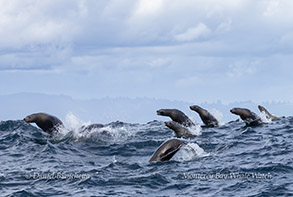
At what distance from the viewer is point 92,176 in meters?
16.8

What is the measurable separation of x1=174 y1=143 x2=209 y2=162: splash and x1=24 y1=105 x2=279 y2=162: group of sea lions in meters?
0.66

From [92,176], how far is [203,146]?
6.38 metres

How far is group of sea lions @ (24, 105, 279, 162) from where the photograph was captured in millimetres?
18297

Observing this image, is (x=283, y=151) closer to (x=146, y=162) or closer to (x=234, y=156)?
(x=234, y=156)

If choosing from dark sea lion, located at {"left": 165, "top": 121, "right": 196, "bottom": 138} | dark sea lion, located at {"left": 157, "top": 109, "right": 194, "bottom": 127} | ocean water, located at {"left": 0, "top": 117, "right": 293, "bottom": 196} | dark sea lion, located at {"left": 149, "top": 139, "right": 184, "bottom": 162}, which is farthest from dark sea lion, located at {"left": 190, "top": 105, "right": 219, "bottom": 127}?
dark sea lion, located at {"left": 149, "top": 139, "right": 184, "bottom": 162}

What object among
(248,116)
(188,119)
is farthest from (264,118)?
(188,119)

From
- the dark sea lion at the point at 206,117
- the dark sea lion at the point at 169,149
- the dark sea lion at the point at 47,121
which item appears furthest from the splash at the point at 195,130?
the dark sea lion at the point at 169,149

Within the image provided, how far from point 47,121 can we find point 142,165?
1022 centimetres

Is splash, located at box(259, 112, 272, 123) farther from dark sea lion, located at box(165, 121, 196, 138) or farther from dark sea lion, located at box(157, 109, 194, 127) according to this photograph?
dark sea lion, located at box(165, 121, 196, 138)

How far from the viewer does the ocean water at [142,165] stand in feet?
48.9

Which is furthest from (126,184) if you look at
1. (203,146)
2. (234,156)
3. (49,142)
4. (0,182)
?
(49,142)

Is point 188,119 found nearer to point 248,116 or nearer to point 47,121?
point 248,116

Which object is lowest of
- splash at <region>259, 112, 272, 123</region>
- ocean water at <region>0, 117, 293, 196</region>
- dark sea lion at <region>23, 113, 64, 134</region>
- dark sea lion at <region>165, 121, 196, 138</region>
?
ocean water at <region>0, 117, 293, 196</region>

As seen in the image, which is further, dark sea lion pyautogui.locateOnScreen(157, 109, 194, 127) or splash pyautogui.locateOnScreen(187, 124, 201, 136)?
dark sea lion pyautogui.locateOnScreen(157, 109, 194, 127)
